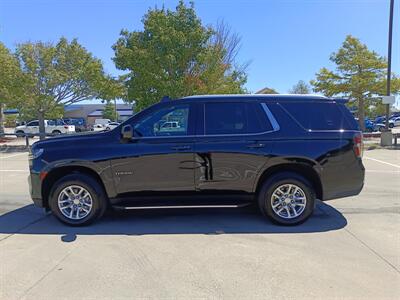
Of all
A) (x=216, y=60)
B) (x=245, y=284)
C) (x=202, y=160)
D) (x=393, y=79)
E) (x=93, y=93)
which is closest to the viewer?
(x=245, y=284)

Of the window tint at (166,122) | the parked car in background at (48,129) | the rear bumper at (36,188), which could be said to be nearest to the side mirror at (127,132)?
the window tint at (166,122)

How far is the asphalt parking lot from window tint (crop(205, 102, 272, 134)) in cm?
142

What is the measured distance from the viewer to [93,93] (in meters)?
24.6

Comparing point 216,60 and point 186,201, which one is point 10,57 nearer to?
point 216,60

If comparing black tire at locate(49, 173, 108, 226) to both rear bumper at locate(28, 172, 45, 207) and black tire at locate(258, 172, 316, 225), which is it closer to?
rear bumper at locate(28, 172, 45, 207)

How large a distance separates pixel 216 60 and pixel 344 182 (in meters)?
15.6

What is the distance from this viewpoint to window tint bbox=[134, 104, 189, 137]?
5.52 m

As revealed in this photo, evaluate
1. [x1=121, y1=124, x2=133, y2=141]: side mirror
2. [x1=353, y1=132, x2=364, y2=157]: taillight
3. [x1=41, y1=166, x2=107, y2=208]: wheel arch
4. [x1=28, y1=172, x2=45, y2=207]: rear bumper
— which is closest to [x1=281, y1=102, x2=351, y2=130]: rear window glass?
[x1=353, y1=132, x2=364, y2=157]: taillight

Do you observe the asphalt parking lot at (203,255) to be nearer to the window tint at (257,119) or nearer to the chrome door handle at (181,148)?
the chrome door handle at (181,148)

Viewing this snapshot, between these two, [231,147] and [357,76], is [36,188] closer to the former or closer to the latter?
[231,147]

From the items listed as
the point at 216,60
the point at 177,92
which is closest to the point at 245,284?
the point at 177,92

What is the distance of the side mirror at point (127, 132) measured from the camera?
534 centimetres

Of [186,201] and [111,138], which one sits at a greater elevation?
[111,138]

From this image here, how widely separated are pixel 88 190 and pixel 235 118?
2.43m
